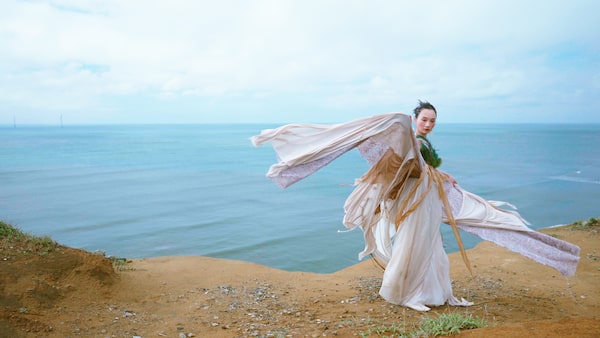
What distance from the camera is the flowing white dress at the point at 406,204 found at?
470 cm

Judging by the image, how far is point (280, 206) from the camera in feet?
56.6

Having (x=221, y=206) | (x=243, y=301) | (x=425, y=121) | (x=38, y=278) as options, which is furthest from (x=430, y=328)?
(x=221, y=206)

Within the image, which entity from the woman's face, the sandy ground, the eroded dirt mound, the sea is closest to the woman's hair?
the woman's face

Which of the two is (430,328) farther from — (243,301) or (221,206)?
(221,206)

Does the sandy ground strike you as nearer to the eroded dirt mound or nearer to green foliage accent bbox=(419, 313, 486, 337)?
the eroded dirt mound

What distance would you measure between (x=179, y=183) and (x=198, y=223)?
9.99 metres

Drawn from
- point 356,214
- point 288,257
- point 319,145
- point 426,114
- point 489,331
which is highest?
point 426,114

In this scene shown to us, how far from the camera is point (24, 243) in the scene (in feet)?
18.7

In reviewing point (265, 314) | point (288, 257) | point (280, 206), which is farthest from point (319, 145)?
point (280, 206)

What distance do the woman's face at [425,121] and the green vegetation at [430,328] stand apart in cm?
219

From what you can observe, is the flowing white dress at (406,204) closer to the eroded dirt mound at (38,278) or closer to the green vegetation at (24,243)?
the eroded dirt mound at (38,278)

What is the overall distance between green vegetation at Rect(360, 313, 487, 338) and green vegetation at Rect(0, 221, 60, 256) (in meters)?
4.11

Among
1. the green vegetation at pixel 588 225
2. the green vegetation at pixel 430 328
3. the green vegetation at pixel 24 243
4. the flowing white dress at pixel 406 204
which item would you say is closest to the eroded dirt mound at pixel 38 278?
the green vegetation at pixel 24 243

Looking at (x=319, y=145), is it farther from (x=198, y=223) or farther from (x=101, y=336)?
(x=198, y=223)
